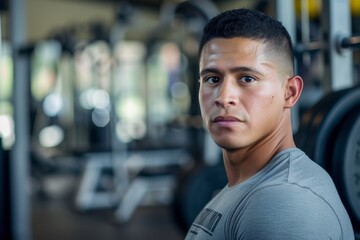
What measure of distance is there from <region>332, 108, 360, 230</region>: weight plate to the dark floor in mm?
2123

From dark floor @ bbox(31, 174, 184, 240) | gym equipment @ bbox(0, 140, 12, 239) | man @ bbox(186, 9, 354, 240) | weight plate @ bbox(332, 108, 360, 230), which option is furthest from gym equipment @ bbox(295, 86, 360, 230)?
gym equipment @ bbox(0, 140, 12, 239)

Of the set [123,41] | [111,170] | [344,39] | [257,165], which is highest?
[123,41]

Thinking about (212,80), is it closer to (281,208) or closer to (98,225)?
(281,208)

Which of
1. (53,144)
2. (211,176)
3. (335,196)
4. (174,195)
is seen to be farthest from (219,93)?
(53,144)

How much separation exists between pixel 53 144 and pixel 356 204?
7.21 meters

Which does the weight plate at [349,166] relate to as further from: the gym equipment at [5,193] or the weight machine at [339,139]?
the gym equipment at [5,193]

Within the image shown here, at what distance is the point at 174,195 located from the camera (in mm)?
2709

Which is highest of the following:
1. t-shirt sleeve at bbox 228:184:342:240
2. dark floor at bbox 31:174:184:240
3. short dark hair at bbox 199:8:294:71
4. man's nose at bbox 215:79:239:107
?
short dark hair at bbox 199:8:294:71

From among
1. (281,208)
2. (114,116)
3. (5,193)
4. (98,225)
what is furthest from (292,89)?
(114,116)

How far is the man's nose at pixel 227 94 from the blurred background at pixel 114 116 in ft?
1.51

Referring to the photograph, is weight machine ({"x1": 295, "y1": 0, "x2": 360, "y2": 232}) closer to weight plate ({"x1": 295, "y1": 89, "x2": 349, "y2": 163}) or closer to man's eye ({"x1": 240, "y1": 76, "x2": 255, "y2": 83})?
weight plate ({"x1": 295, "y1": 89, "x2": 349, "y2": 163})

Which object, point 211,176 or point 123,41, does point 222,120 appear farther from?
point 123,41

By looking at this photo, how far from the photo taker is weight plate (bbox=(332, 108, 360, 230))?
1.18 metres

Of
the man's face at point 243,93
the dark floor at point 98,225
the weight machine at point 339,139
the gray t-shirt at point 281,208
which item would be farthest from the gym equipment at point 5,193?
the man's face at point 243,93
